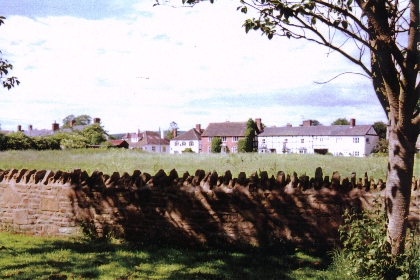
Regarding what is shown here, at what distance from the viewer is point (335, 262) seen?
518 centimetres

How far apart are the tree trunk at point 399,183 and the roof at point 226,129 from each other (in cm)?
7581

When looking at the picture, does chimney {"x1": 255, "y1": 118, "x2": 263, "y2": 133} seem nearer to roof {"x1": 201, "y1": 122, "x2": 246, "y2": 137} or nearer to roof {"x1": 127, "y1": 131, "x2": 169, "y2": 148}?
roof {"x1": 201, "y1": 122, "x2": 246, "y2": 137}

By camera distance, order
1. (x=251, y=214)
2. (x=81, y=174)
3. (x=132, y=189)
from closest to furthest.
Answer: (x=251, y=214) < (x=132, y=189) < (x=81, y=174)

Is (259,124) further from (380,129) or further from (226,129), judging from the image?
(380,129)

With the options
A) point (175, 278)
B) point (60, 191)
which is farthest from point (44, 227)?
point (175, 278)

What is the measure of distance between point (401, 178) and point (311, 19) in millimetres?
2592

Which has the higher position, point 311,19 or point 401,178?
point 311,19

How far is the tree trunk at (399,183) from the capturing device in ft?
15.1

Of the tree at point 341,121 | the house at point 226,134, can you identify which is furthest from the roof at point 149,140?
the tree at point 341,121

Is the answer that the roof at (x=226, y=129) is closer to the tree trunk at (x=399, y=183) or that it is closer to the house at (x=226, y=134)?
the house at (x=226, y=134)

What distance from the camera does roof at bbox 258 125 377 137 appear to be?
246 ft

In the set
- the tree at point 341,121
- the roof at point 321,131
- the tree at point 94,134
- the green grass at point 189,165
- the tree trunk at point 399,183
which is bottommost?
the green grass at point 189,165

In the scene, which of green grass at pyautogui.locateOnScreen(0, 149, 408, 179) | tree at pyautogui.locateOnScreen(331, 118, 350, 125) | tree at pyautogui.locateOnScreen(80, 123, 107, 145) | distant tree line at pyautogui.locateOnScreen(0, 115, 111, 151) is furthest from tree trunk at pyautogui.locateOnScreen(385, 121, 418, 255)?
tree at pyautogui.locateOnScreen(331, 118, 350, 125)

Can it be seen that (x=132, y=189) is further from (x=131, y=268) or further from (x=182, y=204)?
(x=131, y=268)
